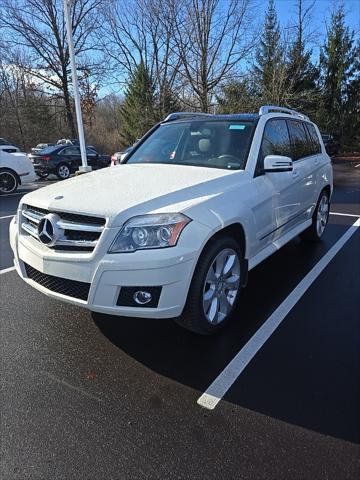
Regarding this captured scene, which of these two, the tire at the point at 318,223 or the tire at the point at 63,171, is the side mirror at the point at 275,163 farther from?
the tire at the point at 63,171

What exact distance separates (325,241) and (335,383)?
3.49 meters

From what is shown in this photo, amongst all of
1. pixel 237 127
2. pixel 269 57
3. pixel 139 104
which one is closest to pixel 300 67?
pixel 269 57

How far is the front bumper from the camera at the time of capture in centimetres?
251

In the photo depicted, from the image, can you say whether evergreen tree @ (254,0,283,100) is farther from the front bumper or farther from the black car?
the front bumper

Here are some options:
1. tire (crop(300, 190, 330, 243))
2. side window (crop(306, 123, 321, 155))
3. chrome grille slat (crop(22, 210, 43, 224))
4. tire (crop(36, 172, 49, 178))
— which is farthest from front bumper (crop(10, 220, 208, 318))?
tire (crop(36, 172, 49, 178))

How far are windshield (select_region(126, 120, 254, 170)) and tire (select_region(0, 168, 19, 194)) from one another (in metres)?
8.89

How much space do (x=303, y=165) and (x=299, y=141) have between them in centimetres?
39

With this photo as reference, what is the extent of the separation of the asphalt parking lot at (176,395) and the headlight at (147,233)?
92 centimetres

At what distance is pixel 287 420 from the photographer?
2.24 m

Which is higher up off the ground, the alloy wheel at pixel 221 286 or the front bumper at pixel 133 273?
the front bumper at pixel 133 273

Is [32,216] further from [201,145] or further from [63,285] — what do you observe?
[201,145]

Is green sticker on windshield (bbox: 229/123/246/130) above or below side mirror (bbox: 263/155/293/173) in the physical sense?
above

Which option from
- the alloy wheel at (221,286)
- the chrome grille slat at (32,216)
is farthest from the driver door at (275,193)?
the chrome grille slat at (32,216)

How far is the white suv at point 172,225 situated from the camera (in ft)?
8.42
